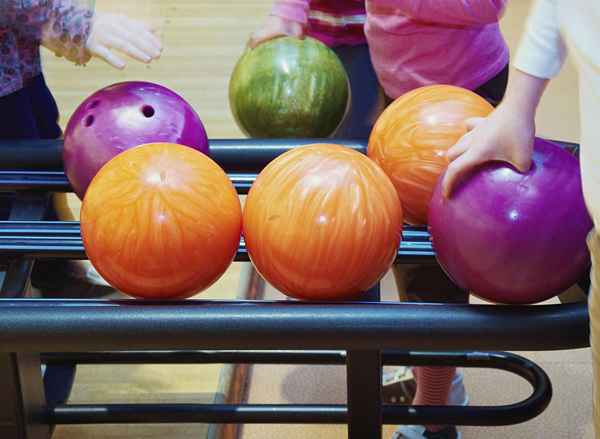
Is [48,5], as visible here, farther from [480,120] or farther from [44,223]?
[480,120]

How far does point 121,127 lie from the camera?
4.56ft

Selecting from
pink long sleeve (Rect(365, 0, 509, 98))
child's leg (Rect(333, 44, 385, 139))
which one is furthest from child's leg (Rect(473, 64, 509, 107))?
child's leg (Rect(333, 44, 385, 139))

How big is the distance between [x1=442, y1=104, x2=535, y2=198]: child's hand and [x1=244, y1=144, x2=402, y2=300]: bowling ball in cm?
11

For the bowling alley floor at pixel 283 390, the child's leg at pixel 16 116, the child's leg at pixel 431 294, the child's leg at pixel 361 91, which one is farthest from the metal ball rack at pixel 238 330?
the child's leg at pixel 361 91

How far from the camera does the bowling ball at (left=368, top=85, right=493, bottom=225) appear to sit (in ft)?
4.25

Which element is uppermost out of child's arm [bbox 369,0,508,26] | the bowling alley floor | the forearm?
the forearm

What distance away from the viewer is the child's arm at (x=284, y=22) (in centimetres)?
175

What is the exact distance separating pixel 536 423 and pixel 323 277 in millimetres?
963

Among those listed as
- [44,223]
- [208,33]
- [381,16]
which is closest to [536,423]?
[381,16]

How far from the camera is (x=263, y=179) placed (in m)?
1.19

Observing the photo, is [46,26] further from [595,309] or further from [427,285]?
[595,309]

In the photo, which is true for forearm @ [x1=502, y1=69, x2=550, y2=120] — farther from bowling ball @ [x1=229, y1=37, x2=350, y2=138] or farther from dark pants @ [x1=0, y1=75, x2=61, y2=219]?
dark pants @ [x1=0, y1=75, x2=61, y2=219]

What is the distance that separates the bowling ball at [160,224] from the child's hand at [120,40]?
366 millimetres

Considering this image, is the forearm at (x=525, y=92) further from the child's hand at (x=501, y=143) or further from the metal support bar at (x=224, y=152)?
the metal support bar at (x=224, y=152)
